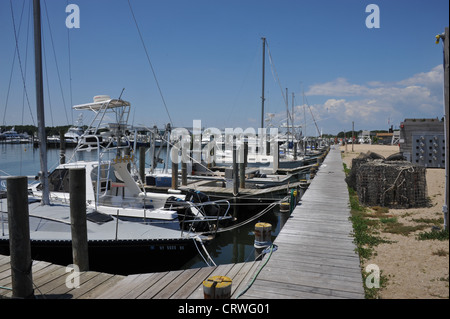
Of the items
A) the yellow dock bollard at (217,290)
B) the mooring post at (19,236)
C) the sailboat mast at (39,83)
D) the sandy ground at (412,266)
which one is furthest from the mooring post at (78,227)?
the sandy ground at (412,266)

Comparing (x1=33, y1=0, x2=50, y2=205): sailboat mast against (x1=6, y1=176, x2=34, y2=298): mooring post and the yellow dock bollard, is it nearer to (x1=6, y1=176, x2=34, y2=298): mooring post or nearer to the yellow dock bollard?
(x1=6, y1=176, x2=34, y2=298): mooring post

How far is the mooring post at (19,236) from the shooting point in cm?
534

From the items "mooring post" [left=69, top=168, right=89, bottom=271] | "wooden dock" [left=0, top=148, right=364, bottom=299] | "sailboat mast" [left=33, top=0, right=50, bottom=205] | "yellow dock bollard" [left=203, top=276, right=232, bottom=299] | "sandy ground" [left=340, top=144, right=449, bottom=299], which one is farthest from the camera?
"sailboat mast" [left=33, top=0, right=50, bottom=205]

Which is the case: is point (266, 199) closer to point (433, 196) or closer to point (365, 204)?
point (365, 204)

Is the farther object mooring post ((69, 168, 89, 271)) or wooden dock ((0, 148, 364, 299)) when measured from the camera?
mooring post ((69, 168, 89, 271))

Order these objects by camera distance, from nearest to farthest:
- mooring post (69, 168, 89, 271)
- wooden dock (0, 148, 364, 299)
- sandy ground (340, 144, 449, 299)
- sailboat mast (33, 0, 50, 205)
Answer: sandy ground (340, 144, 449, 299)
wooden dock (0, 148, 364, 299)
mooring post (69, 168, 89, 271)
sailboat mast (33, 0, 50, 205)

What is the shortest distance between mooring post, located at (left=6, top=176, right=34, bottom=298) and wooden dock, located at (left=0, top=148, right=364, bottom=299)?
30 cm

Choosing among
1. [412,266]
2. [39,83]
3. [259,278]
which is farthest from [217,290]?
[39,83]

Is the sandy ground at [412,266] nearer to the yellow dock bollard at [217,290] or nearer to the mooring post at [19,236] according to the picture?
the yellow dock bollard at [217,290]

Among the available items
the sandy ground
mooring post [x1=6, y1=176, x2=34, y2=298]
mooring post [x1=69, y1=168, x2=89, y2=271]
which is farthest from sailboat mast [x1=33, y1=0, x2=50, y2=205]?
the sandy ground

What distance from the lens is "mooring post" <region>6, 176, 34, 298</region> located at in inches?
210

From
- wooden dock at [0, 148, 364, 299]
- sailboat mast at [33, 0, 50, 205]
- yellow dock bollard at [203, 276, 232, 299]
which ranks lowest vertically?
wooden dock at [0, 148, 364, 299]

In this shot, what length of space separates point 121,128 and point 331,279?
859 centimetres
